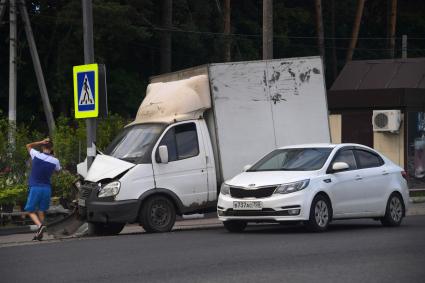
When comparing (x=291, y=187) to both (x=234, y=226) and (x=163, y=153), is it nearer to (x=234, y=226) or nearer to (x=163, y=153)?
(x=234, y=226)

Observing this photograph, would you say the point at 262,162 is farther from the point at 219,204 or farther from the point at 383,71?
the point at 383,71

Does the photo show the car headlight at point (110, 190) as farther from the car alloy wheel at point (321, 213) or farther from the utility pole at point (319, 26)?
the utility pole at point (319, 26)

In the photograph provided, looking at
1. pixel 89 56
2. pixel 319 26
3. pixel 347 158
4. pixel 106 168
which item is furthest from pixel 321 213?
pixel 319 26

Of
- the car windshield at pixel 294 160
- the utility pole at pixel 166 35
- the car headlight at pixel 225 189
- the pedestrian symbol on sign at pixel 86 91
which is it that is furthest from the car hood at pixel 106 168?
the utility pole at pixel 166 35

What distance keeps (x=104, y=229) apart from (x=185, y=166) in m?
1.90

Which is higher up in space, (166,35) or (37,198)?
(166,35)

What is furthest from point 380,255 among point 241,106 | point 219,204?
point 241,106

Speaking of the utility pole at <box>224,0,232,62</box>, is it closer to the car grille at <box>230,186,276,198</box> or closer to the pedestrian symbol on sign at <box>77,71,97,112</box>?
the pedestrian symbol on sign at <box>77,71,97,112</box>

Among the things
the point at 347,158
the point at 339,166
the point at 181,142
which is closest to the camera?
the point at 339,166

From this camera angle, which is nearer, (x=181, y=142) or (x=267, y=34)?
(x=181, y=142)

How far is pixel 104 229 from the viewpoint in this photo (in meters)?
17.7

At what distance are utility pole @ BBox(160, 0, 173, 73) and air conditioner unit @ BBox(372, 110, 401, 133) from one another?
64.7 feet

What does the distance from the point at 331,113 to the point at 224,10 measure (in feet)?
67.2

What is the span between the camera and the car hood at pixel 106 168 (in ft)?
54.4
